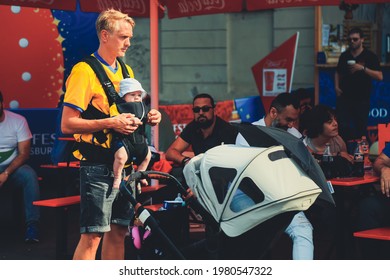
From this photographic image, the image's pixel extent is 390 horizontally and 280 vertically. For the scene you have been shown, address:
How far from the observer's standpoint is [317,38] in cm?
1473

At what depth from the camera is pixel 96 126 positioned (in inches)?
223

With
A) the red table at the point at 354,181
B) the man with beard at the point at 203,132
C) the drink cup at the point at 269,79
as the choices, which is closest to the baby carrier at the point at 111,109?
the red table at the point at 354,181

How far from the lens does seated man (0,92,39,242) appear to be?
8.95m

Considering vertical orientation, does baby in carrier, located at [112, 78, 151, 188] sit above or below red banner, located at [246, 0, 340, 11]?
below

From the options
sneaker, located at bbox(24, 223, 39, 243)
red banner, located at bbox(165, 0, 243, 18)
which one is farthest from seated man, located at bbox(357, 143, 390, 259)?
red banner, located at bbox(165, 0, 243, 18)

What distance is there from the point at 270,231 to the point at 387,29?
976 centimetres

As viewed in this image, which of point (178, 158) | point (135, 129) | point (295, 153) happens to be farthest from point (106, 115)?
point (178, 158)

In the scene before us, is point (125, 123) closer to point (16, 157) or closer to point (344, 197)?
point (344, 197)

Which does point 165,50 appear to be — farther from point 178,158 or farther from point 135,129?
point 135,129

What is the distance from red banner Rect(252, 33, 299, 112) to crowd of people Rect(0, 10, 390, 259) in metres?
4.57

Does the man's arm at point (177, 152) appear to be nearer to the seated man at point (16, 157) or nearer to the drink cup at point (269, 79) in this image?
the seated man at point (16, 157)

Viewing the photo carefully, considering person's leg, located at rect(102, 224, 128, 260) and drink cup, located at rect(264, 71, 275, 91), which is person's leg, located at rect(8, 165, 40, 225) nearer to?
person's leg, located at rect(102, 224, 128, 260)

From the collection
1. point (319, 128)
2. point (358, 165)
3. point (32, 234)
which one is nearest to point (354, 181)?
point (358, 165)

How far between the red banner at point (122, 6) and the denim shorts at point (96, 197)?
478cm
